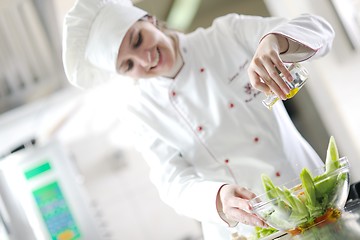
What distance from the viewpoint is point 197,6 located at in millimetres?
5484

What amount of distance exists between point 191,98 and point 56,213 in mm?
3445

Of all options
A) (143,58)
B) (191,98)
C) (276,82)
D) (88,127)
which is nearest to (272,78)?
(276,82)

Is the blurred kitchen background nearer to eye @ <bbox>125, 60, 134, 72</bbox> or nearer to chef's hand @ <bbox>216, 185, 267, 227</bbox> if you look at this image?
eye @ <bbox>125, 60, 134, 72</bbox>

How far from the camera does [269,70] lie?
114 centimetres

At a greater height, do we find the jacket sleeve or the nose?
the nose

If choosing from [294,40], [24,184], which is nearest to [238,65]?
[294,40]

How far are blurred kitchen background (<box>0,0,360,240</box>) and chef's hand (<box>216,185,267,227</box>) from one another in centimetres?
72

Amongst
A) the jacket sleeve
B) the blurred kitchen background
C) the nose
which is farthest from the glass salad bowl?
the blurred kitchen background

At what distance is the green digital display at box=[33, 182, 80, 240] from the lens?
16.0ft

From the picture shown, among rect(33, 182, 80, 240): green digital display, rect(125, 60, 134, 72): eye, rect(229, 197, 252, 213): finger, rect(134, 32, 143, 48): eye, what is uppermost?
rect(134, 32, 143, 48): eye

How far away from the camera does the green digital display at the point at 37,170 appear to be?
15.9 feet

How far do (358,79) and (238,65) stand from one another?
82.7 inches

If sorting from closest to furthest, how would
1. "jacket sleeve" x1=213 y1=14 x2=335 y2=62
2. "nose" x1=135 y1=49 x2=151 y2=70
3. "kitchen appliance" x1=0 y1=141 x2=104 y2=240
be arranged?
"jacket sleeve" x1=213 y1=14 x2=335 y2=62
"nose" x1=135 y1=49 x2=151 y2=70
"kitchen appliance" x1=0 y1=141 x2=104 y2=240

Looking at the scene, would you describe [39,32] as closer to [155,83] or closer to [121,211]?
[155,83]
